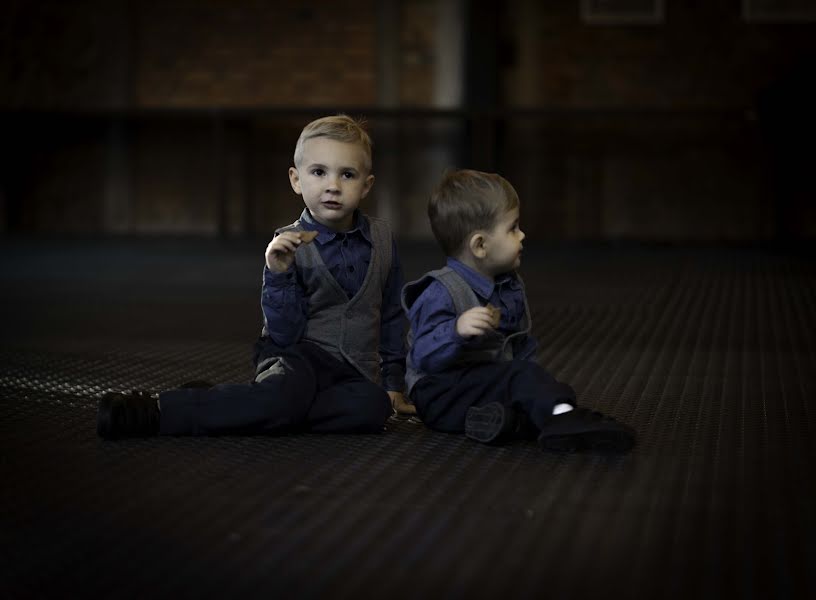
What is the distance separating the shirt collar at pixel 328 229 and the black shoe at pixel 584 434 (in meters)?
0.50

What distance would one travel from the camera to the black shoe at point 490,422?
6.51 feet

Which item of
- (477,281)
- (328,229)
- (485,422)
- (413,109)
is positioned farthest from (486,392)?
(413,109)

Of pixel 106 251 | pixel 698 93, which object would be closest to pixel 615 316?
pixel 106 251

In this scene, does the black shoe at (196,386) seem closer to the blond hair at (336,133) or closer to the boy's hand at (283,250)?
the boy's hand at (283,250)

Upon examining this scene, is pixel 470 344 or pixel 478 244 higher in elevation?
pixel 478 244

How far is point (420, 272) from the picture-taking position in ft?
17.4

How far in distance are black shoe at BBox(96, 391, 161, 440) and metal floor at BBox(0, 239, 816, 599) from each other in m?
0.03

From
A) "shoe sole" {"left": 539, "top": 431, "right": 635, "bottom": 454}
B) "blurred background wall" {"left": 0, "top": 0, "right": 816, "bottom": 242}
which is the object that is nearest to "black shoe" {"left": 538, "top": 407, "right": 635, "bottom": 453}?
"shoe sole" {"left": 539, "top": 431, "right": 635, "bottom": 454}

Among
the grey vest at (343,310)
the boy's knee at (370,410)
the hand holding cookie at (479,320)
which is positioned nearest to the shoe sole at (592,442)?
the hand holding cookie at (479,320)

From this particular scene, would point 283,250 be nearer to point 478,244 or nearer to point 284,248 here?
point 284,248

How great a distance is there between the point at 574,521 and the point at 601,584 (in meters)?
0.24

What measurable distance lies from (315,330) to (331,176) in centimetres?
27

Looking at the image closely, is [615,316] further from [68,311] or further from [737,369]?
[68,311]

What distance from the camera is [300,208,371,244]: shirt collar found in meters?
2.17
